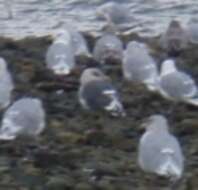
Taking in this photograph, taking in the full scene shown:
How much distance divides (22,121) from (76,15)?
4.09 metres

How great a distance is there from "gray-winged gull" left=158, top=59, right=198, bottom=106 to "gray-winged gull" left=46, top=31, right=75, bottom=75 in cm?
87

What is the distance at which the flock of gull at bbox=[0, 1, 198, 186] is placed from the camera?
6547 mm

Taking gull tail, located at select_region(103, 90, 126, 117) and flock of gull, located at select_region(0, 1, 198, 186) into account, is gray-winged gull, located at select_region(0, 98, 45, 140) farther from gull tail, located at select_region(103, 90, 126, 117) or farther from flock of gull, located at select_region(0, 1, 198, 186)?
gull tail, located at select_region(103, 90, 126, 117)

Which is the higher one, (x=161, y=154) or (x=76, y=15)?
(x=76, y=15)

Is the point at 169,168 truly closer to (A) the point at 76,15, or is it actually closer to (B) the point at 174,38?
(B) the point at 174,38

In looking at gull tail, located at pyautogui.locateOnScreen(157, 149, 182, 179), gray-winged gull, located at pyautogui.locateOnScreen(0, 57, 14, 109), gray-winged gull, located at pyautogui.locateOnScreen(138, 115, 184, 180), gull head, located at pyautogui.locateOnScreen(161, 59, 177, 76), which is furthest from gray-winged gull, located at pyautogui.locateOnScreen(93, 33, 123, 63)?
gull tail, located at pyautogui.locateOnScreen(157, 149, 182, 179)

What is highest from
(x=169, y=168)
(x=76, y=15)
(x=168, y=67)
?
(x=76, y=15)

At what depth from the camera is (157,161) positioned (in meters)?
6.46

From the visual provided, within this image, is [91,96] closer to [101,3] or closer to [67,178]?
[67,178]

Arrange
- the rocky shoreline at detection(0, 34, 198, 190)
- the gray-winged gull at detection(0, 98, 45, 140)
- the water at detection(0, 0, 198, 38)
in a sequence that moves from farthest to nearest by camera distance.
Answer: the water at detection(0, 0, 198, 38) → the gray-winged gull at detection(0, 98, 45, 140) → the rocky shoreline at detection(0, 34, 198, 190)

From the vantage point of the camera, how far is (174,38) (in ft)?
31.1

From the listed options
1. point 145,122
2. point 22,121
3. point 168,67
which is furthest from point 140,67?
point 22,121

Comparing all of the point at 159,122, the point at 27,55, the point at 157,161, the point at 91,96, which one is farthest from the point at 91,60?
the point at 157,161

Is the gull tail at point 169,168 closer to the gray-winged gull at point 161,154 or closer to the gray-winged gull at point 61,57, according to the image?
the gray-winged gull at point 161,154
